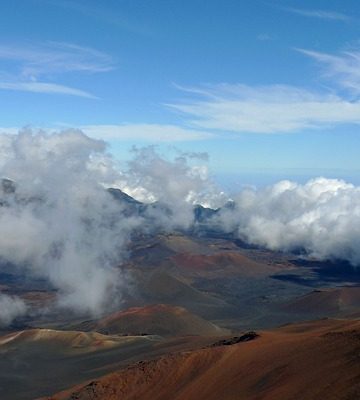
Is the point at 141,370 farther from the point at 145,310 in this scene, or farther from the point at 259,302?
the point at 259,302

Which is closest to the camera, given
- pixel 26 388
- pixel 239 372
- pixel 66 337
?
pixel 239 372

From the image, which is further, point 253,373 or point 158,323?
point 158,323

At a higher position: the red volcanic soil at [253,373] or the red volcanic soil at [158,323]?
the red volcanic soil at [253,373]

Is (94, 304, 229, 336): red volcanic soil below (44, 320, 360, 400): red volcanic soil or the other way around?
below

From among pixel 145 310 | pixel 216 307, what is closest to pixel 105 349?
pixel 145 310

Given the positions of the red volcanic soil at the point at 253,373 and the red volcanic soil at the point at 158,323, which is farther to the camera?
the red volcanic soil at the point at 158,323
